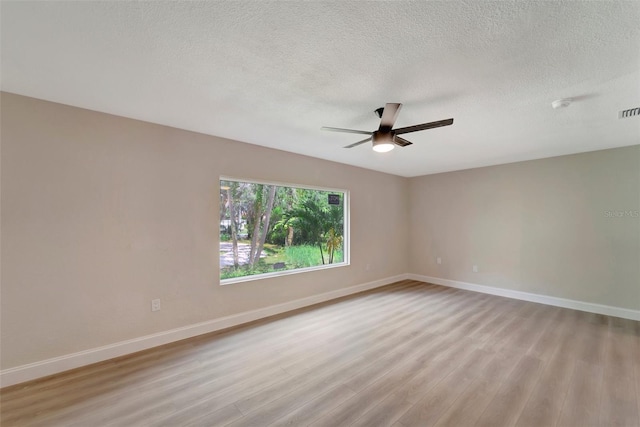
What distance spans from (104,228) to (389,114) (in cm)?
294

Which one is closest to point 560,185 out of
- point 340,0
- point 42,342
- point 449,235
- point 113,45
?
point 449,235

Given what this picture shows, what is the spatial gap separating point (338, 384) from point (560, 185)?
15.4 feet

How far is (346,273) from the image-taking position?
15.5 ft

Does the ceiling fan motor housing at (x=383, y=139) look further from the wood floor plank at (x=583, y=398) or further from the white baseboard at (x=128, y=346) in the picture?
the white baseboard at (x=128, y=346)

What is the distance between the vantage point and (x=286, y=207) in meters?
4.03

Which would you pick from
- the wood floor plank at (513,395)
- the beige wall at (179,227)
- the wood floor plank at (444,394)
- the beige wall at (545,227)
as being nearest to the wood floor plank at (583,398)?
the wood floor plank at (513,395)

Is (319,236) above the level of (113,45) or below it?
below

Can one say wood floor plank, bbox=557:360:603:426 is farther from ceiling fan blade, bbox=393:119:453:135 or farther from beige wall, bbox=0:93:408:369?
beige wall, bbox=0:93:408:369

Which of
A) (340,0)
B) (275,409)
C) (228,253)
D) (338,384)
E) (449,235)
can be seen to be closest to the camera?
(340,0)

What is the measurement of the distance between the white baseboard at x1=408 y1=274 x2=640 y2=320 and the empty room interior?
0.15 feet

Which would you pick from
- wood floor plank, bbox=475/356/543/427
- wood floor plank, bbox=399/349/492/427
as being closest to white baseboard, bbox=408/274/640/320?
wood floor plank, bbox=475/356/543/427

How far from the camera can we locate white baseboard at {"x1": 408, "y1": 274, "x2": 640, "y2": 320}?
11.7 ft

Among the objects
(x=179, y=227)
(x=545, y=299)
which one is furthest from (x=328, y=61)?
(x=545, y=299)

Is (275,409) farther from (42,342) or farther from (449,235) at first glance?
(449,235)
